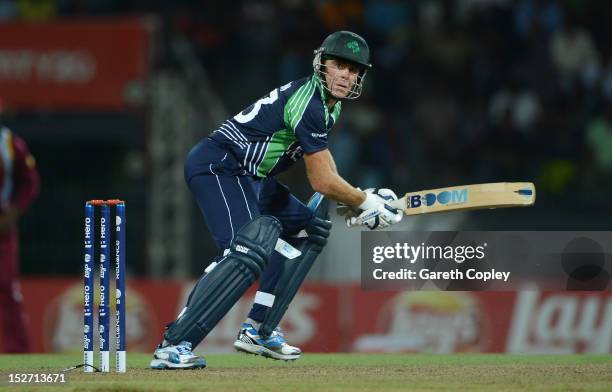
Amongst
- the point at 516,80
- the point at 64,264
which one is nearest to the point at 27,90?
the point at 64,264

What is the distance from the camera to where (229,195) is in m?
6.29

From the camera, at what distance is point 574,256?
293 inches

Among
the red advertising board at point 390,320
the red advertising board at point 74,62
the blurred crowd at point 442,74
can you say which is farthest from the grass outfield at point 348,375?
the red advertising board at point 74,62

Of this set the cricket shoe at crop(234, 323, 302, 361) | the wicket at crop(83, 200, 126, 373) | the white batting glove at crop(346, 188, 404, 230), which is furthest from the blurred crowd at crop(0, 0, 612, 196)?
the wicket at crop(83, 200, 126, 373)

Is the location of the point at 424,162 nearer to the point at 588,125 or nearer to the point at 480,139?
the point at 480,139

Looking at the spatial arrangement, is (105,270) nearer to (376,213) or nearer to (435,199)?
(376,213)

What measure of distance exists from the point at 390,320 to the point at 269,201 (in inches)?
158

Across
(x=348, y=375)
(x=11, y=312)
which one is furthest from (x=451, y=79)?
(x=348, y=375)

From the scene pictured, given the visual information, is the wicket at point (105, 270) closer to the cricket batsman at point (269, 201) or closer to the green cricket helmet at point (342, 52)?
the cricket batsman at point (269, 201)

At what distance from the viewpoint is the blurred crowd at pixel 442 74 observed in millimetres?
12305

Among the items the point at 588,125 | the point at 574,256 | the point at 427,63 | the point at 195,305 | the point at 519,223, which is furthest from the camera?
the point at 427,63

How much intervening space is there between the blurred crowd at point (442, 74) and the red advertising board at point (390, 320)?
1.80m

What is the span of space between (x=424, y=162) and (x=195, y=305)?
6.81 meters

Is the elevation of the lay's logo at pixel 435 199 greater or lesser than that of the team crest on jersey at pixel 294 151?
lesser
